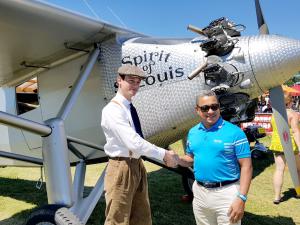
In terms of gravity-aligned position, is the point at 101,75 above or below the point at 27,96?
above

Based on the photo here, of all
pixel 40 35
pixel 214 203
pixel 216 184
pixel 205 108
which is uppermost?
pixel 40 35

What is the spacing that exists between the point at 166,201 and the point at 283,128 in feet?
7.91

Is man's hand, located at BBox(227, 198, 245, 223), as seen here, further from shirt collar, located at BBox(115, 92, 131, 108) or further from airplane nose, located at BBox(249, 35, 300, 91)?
airplane nose, located at BBox(249, 35, 300, 91)

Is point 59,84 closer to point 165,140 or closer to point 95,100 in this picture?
point 95,100

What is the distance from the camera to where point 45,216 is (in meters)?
3.01

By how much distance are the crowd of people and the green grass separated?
2.11m

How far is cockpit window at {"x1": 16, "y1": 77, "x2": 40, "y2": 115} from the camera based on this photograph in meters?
5.12

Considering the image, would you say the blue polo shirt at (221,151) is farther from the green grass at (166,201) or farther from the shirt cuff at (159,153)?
the green grass at (166,201)

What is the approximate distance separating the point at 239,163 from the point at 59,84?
287 cm

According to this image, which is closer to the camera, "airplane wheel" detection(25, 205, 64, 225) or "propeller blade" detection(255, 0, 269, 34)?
"airplane wheel" detection(25, 205, 64, 225)

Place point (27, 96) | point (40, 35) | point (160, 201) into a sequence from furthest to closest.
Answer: point (160, 201) < point (27, 96) < point (40, 35)

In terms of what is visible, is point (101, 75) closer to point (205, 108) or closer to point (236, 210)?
point (205, 108)

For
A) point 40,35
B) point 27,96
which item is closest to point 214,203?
point 40,35

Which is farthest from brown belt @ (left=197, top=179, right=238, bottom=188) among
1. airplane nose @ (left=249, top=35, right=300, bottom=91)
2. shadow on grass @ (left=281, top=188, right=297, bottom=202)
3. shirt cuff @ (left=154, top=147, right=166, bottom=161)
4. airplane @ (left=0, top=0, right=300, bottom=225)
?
shadow on grass @ (left=281, top=188, right=297, bottom=202)
